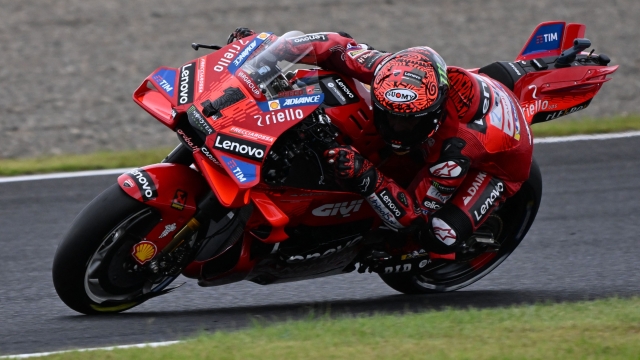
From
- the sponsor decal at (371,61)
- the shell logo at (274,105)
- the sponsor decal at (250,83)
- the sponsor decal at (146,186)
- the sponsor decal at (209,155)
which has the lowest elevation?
the sponsor decal at (146,186)

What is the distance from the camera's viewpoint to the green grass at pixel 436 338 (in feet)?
13.0

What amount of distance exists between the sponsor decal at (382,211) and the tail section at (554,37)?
5.54 feet

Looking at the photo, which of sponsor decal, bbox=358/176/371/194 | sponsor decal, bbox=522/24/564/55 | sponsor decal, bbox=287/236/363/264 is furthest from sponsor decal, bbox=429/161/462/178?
sponsor decal, bbox=522/24/564/55

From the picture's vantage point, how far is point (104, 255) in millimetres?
4660

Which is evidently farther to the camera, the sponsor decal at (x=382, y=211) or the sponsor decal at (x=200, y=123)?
the sponsor decal at (x=382, y=211)

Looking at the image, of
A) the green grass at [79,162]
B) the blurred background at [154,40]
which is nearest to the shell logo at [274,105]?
the green grass at [79,162]

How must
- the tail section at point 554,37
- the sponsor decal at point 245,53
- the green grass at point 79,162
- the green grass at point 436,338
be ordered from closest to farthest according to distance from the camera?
the green grass at point 436,338
the sponsor decal at point 245,53
the tail section at point 554,37
the green grass at point 79,162

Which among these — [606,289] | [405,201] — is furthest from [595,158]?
[405,201]

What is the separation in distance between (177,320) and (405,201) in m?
1.32

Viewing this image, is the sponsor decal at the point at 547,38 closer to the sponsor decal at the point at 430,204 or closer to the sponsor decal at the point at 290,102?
the sponsor decal at the point at 430,204

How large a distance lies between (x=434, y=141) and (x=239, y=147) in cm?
108

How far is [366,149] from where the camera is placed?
15.9 ft

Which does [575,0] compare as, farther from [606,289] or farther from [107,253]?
[107,253]

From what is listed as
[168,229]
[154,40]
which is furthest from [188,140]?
[154,40]
